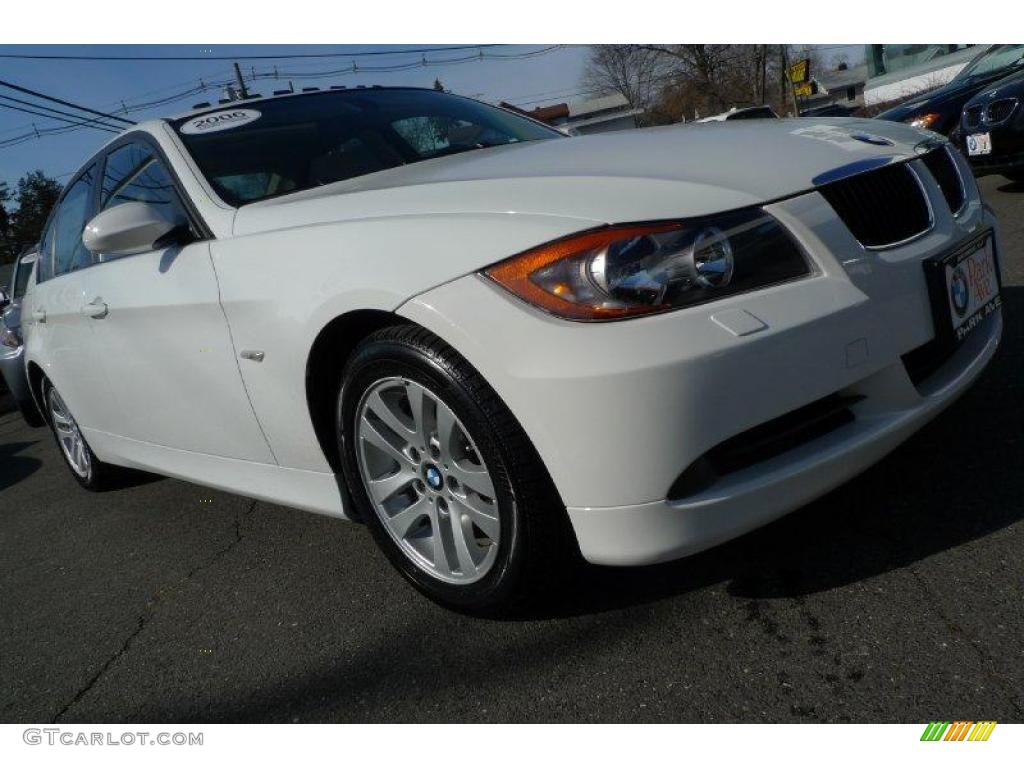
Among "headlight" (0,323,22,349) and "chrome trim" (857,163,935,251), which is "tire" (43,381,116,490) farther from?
"chrome trim" (857,163,935,251)

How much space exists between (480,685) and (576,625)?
29cm

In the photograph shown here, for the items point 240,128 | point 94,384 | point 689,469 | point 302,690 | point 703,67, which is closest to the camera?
point 689,469

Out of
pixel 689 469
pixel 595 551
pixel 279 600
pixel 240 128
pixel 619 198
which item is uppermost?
pixel 240 128

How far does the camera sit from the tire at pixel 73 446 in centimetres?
416

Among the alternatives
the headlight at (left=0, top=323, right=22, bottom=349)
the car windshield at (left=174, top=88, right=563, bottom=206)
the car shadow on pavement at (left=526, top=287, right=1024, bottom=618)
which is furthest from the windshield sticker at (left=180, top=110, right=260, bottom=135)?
the headlight at (left=0, top=323, right=22, bottom=349)

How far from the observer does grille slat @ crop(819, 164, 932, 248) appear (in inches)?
79.8

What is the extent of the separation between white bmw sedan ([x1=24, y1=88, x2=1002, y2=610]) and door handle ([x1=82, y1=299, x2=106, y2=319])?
278 mm

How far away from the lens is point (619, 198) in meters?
1.91

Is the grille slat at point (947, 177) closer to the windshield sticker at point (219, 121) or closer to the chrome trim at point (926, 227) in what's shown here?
the chrome trim at point (926, 227)

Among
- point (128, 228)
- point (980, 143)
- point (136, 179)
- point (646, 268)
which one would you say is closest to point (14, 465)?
point (136, 179)

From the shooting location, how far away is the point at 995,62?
9281 mm

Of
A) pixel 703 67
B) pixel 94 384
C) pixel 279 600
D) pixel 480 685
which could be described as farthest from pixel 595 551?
pixel 703 67

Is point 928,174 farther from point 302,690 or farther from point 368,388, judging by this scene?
point 302,690
